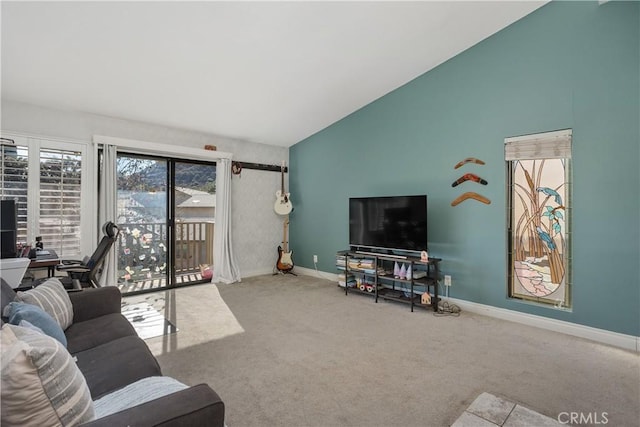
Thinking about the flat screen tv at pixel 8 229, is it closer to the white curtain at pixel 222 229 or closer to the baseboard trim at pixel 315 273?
the white curtain at pixel 222 229

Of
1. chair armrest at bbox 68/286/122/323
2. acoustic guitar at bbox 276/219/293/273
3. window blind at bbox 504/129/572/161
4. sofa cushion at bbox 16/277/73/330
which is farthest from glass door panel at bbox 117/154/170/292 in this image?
window blind at bbox 504/129/572/161

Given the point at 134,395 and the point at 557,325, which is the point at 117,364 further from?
the point at 557,325

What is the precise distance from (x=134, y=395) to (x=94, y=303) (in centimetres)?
137

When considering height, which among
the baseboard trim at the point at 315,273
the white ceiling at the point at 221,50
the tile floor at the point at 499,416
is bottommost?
the tile floor at the point at 499,416

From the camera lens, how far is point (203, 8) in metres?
2.53

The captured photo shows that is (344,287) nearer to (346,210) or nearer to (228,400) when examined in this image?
(346,210)

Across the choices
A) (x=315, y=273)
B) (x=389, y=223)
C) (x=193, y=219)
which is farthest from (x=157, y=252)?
(x=389, y=223)

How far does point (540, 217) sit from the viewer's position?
10.5ft

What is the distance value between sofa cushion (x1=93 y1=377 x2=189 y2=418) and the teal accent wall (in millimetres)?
3330

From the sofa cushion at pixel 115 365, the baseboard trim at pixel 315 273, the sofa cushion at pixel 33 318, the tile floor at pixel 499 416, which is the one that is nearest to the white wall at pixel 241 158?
the baseboard trim at pixel 315 273

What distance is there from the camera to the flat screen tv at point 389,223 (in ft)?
12.2

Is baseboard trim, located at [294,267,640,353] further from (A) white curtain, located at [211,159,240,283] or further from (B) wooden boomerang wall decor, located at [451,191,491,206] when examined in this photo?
(A) white curtain, located at [211,159,240,283]

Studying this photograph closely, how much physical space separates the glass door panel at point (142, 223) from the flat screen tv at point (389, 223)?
2824mm

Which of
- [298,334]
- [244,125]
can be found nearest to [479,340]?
[298,334]
